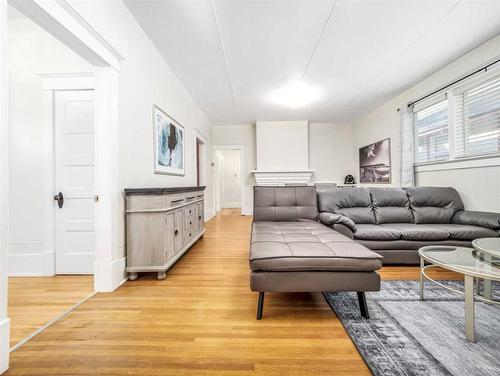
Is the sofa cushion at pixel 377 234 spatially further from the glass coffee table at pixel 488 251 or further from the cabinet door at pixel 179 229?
the cabinet door at pixel 179 229

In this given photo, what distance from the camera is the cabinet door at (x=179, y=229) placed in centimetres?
248

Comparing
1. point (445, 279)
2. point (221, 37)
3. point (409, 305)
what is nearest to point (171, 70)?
point (221, 37)

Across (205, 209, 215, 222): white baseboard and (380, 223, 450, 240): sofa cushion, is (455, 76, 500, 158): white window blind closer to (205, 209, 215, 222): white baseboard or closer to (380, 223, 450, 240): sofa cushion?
(380, 223, 450, 240): sofa cushion

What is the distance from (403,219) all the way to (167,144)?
3.40m

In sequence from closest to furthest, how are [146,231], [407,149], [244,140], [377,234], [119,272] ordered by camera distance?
[119,272] < [146,231] < [377,234] < [407,149] < [244,140]

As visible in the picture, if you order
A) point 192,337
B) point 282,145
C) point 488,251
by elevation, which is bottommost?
point 192,337

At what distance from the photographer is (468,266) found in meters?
1.35

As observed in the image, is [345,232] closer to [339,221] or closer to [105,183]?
[339,221]

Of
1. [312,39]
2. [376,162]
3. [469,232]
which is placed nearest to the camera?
[469,232]

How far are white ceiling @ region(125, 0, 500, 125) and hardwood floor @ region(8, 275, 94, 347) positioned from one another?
274 cm

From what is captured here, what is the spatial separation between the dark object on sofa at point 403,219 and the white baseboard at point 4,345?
2.70m

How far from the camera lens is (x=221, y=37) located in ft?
8.49

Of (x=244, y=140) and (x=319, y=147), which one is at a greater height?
(x=244, y=140)

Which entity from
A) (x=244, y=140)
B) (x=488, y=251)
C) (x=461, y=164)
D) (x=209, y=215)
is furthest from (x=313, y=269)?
(x=244, y=140)
